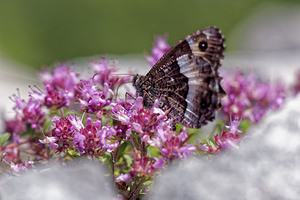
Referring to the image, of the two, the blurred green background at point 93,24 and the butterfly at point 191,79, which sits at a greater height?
the butterfly at point 191,79

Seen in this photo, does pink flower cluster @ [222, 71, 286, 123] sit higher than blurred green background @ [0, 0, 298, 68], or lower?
higher

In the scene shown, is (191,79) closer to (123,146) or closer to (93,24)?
(123,146)

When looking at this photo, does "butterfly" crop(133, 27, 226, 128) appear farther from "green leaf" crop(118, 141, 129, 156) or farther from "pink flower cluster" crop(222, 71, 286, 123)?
"green leaf" crop(118, 141, 129, 156)

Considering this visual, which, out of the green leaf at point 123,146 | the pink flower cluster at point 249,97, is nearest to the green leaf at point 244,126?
the pink flower cluster at point 249,97

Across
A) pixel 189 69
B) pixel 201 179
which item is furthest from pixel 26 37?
pixel 201 179

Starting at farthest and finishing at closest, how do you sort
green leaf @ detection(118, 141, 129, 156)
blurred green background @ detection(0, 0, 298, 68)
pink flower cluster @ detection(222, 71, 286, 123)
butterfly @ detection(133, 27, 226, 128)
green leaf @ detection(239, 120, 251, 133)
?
1. blurred green background @ detection(0, 0, 298, 68)
2. pink flower cluster @ detection(222, 71, 286, 123)
3. green leaf @ detection(239, 120, 251, 133)
4. butterfly @ detection(133, 27, 226, 128)
5. green leaf @ detection(118, 141, 129, 156)

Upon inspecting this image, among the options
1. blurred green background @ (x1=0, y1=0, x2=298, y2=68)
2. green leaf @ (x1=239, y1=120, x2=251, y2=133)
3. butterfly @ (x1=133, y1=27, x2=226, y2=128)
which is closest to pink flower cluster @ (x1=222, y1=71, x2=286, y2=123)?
green leaf @ (x1=239, y1=120, x2=251, y2=133)

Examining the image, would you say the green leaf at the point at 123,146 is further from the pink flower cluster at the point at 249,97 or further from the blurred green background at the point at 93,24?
the blurred green background at the point at 93,24
